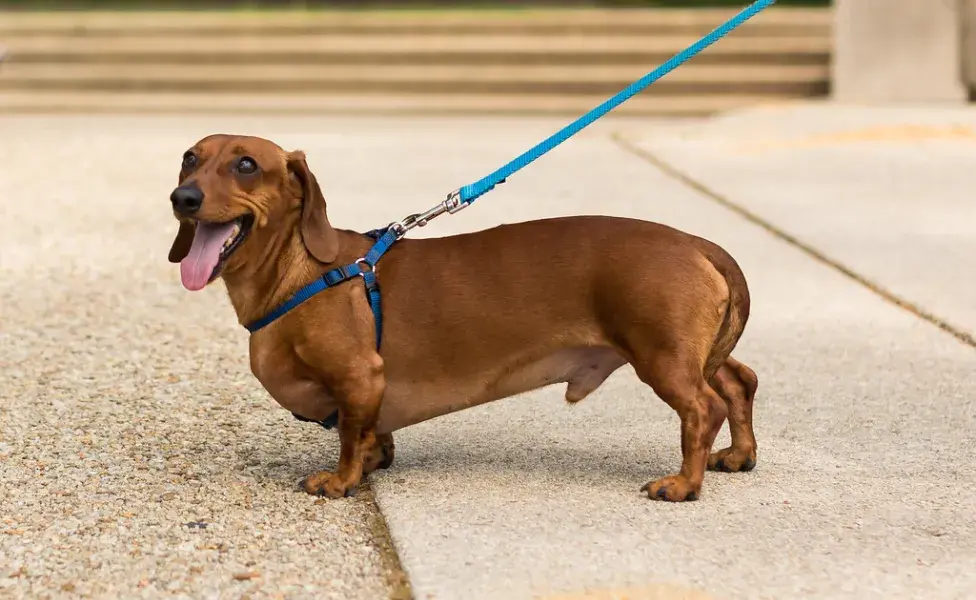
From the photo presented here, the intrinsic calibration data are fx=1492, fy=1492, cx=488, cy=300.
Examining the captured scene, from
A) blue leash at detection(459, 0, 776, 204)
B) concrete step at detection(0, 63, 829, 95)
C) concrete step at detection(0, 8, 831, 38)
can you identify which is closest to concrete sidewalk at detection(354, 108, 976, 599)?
blue leash at detection(459, 0, 776, 204)

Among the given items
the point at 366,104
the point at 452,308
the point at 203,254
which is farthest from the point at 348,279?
the point at 366,104

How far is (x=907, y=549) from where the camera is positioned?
3.44 metres

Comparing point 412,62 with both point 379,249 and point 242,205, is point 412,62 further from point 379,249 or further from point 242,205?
point 242,205

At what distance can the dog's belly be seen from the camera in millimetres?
3918

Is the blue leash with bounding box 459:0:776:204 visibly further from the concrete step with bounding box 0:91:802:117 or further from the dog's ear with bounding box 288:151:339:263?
the concrete step with bounding box 0:91:802:117

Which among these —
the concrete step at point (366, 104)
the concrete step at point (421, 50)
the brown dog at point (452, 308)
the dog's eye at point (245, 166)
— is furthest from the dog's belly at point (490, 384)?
the concrete step at point (421, 50)

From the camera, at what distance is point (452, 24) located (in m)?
15.7

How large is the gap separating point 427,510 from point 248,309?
0.73 metres

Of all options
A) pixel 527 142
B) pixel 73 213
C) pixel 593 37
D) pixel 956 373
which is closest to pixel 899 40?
pixel 593 37

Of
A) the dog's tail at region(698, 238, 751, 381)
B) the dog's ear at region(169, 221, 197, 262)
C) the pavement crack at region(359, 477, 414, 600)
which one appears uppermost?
the dog's ear at region(169, 221, 197, 262)

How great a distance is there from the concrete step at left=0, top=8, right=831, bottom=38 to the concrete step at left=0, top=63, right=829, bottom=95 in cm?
53

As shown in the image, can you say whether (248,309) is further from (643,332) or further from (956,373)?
(956,373)

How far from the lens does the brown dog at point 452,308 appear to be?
374 centimetres

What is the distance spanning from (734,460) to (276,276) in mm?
1328
